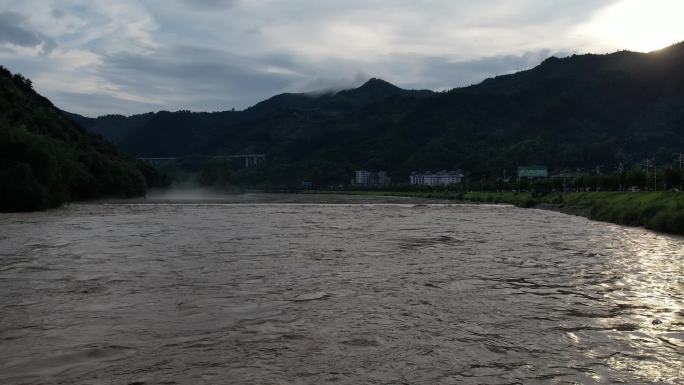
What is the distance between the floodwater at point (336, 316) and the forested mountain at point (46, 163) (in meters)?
38.8

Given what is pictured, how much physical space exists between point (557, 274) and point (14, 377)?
57.4 feet

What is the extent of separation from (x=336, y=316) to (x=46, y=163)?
64964mm

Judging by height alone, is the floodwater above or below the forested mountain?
below

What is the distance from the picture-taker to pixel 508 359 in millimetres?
9594

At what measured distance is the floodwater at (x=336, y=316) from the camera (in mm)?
8938

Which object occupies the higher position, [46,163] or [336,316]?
[46,163]

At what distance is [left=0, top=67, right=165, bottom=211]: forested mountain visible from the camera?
5953 centimetres

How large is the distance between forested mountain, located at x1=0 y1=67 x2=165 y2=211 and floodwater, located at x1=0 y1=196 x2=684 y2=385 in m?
38.8

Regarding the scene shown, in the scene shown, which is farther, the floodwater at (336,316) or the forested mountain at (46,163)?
the forested mountain at (46,163)

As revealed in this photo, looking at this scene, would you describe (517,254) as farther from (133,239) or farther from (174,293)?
Answer: (133,239)

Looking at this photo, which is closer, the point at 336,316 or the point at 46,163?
the point at 336,316

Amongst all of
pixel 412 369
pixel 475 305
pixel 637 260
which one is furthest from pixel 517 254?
pixel 412 369

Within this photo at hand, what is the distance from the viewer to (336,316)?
42.2 ft

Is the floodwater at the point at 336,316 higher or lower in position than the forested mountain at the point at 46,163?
lower
